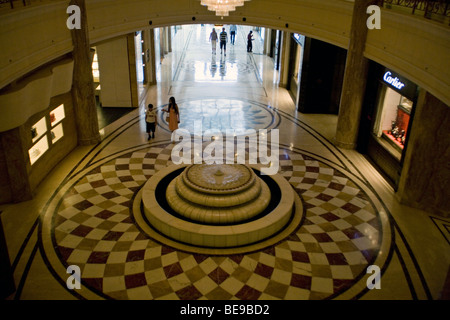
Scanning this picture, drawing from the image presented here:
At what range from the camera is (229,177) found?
6.99 meters

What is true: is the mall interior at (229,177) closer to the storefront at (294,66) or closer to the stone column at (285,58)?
the storefront at (294,66)

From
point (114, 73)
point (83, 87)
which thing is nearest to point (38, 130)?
point (83, 87)

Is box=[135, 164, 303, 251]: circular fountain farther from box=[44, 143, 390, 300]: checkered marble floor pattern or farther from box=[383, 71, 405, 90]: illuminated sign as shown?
box=[383, 71, 405, 90]: illuminated sign

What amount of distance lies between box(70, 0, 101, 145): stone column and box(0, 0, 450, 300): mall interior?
0.03 m

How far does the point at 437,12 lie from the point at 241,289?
5296mm

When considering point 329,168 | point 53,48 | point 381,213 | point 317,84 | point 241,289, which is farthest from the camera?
point 317,84

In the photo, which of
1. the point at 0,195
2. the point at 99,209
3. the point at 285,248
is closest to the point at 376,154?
the point at 285,248

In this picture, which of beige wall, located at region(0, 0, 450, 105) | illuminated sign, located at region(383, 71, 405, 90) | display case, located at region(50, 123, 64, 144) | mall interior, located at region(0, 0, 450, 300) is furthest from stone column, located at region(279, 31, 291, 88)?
display case, located at region(50, 123, 64, 144)

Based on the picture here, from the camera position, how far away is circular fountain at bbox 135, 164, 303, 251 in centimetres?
609

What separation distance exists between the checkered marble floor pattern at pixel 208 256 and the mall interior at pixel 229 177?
0.03 m

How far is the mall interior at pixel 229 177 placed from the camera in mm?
5504

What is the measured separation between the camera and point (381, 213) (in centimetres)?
717

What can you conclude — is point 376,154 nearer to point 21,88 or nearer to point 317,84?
point 317,84

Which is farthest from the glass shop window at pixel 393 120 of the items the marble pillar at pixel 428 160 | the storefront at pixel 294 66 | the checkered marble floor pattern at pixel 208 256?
the storefront at pixel 294 66
